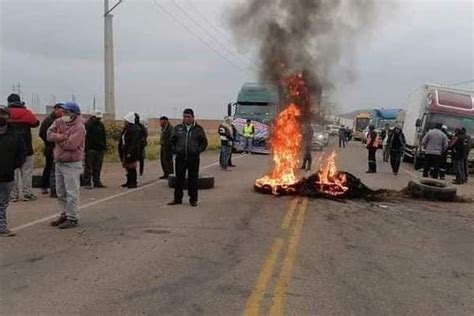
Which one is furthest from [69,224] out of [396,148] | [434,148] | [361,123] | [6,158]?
[361,123]

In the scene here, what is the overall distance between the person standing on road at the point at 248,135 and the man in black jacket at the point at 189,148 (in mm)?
16132

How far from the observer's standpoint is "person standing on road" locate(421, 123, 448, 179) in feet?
58.3

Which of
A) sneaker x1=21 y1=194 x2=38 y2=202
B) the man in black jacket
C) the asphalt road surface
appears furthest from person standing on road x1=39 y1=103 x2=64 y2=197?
the man in black jacket

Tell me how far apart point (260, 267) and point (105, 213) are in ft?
13.7

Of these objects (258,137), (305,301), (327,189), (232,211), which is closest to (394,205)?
(327,189)

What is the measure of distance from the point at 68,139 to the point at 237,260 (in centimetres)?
332

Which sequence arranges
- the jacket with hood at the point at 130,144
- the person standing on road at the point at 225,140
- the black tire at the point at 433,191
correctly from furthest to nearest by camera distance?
the person standing on road at the point at 225,140, the jacket with hood at the point at 130,144, the black tire at the point at 433,191

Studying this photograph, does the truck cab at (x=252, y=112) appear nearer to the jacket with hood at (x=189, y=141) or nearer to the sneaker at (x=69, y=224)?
the jacket with hood at (x=189, y=141)

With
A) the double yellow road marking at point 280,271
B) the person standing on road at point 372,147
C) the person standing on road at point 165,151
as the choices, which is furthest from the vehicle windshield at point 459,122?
the double yellow road marking at point 280,271

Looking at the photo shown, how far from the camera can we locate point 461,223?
10.2 metres

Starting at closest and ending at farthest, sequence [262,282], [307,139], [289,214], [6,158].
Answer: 1. [262,282]
2. [6,158]
3. [289,214]
4. [307,139]

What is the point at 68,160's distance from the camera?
28.0ft

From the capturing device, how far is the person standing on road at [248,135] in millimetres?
27469

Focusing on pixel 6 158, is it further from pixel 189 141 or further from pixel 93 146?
pixel 93 146
